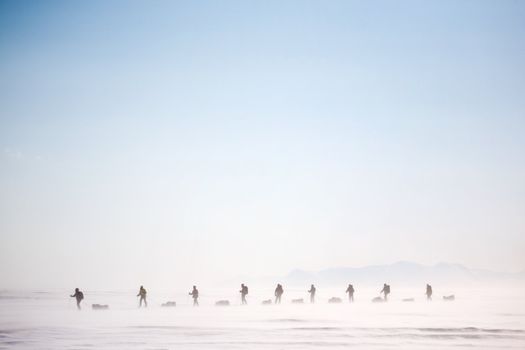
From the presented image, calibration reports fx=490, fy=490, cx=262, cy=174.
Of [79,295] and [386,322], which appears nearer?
[386,322]

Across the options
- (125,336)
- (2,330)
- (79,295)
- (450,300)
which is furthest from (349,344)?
(450,300)

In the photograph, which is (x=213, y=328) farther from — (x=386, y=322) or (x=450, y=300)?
(x=450, y=300)

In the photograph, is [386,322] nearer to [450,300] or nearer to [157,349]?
[157,349]

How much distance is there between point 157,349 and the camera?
57.7 feet

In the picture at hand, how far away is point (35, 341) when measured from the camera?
19781mm

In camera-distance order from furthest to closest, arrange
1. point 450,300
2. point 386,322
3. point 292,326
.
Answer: point 450,300
point 386,322
point 292,326

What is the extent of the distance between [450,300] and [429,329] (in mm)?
33940

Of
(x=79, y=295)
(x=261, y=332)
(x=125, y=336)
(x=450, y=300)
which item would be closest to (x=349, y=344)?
(x=261, y=332)

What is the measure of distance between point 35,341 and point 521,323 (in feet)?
78.6

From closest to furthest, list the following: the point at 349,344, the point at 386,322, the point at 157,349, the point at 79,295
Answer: the point at 157,349, the point at 349,344, the point at 386,322, the point at 79,295

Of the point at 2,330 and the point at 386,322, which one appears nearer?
the point at 2,330

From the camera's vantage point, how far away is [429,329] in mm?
23531

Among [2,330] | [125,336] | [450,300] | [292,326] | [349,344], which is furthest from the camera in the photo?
[450,300]

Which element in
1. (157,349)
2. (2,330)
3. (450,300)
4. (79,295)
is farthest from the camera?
(450,300)
